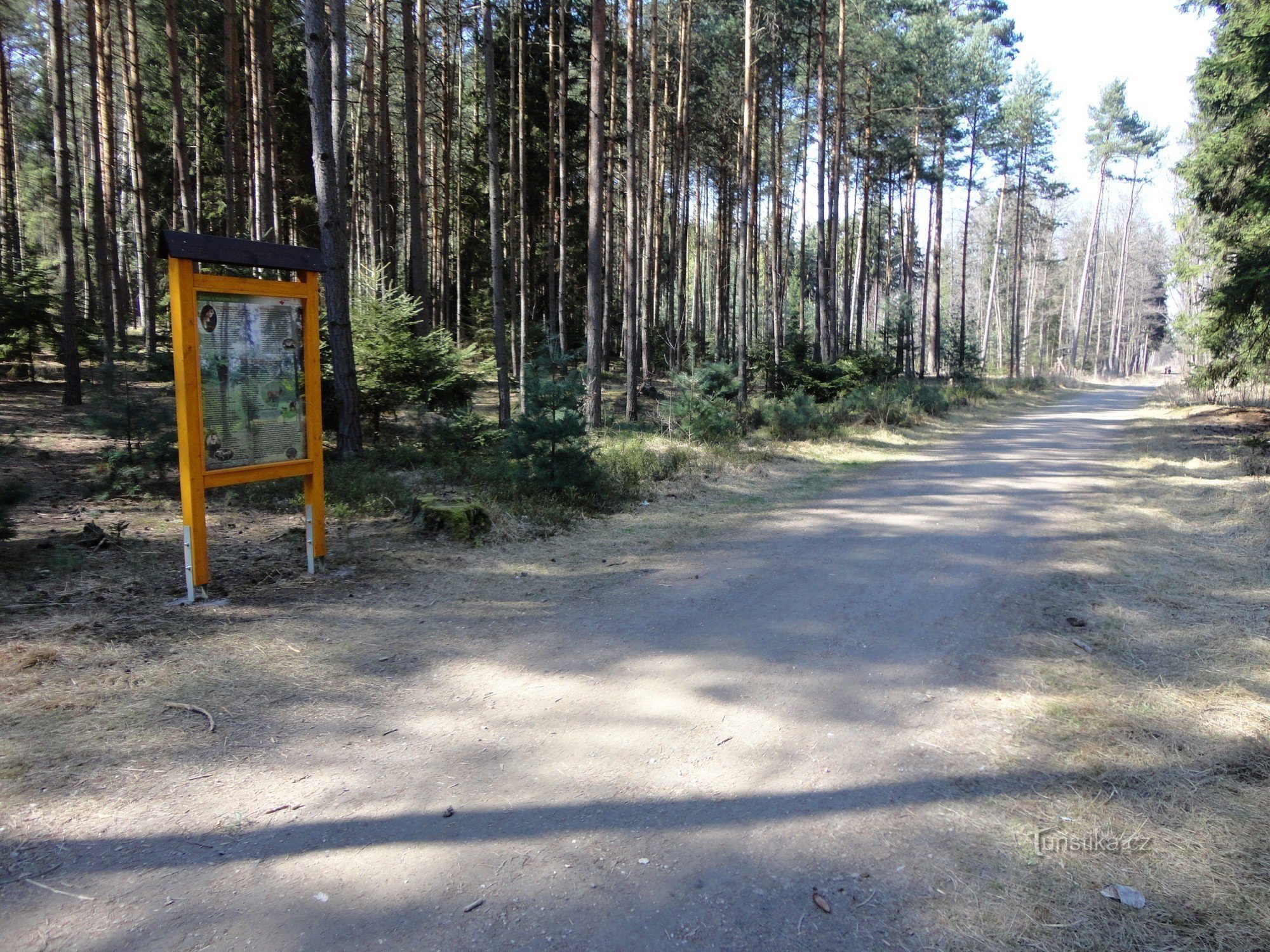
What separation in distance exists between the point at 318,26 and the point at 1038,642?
35.1 ft

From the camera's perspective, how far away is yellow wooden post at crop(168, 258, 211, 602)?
6.09m

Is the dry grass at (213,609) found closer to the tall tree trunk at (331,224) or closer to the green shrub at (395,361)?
the tall tree trunk at (331,224)

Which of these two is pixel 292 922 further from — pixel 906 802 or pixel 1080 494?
pixel 1080 494

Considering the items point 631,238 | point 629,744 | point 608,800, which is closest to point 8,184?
point 631,238

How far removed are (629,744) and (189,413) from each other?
447cm

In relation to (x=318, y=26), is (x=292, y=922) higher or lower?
lower

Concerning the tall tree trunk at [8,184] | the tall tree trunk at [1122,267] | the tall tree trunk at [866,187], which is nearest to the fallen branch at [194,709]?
the tall tree trunk at [8,184]

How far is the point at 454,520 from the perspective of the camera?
859 centimetres

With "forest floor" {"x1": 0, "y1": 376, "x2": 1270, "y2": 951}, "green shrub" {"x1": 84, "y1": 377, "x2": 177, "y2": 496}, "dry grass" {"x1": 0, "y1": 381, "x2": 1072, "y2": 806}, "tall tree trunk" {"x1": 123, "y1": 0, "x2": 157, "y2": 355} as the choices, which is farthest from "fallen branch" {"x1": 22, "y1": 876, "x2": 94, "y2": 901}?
"tall tree trunk" {"x1": 123, "y1": 0, "x2": 157, "y2": 355}

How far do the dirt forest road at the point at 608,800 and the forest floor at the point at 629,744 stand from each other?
0.02 m

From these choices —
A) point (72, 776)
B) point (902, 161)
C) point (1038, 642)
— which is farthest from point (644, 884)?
point (902, 161)

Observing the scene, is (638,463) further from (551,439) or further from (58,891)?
(58,891)

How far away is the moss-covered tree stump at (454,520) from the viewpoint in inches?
336

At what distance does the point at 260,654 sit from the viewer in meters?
5.47
